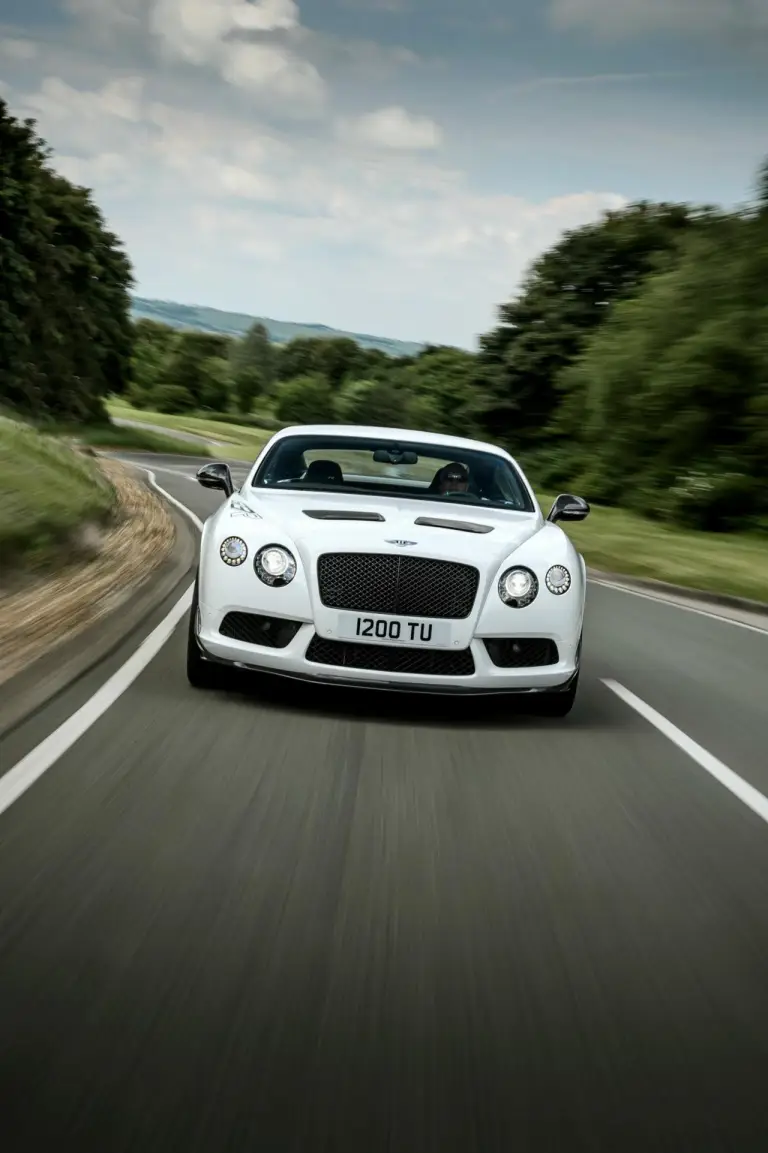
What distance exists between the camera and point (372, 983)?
357 centimetres

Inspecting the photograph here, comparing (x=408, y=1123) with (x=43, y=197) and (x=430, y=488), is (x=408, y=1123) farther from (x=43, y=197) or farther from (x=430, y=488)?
(x=43, y=197)

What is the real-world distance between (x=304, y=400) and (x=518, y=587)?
Result: 13744 cm

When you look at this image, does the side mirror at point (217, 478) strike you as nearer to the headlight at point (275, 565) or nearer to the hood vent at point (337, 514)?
the hood vent at point (337, 514)

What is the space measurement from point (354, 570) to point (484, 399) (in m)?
49.3

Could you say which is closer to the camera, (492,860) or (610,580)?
(492,860)

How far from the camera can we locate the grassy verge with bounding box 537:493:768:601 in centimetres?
1841

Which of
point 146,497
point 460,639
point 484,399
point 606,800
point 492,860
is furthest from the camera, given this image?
point 484,399

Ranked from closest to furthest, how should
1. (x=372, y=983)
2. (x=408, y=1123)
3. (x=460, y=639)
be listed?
(x=408, y=1123), (x=372, y=983), (x=460, y=639)

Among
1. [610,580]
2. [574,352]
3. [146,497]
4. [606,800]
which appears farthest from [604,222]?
[606,800]

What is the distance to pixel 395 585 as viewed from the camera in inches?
275

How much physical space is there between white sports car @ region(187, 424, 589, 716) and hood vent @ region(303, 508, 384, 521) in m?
0.01

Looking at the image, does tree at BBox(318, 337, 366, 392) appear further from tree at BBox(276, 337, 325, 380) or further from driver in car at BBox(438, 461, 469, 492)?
driver in car at BBox(438, 461, 469, 492)

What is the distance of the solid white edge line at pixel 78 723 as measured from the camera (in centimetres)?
534

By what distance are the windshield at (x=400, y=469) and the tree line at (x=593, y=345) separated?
802 inches
